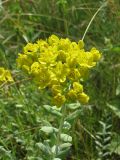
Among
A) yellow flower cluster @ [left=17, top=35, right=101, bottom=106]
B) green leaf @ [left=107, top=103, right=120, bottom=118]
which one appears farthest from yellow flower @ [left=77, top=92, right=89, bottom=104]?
green leaf @ [left=107, top=103, right=120, bottom=118]

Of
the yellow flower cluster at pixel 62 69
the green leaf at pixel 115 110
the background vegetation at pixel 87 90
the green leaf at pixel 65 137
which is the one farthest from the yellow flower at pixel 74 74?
the green leaf at pixel 115 110

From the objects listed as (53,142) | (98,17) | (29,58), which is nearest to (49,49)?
(29,58)

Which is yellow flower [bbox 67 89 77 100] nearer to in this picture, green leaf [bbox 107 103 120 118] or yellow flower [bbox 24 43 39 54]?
yellow flower [bbox 24 43 39 54]

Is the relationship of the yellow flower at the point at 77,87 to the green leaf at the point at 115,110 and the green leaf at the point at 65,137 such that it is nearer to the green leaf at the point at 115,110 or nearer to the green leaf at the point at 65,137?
the green leaf at the point at 65,137

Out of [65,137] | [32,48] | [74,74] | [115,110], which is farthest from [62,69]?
[115,110]

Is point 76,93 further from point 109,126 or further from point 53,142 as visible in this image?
point 109,126

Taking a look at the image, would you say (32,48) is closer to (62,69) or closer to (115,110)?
(62,69)
